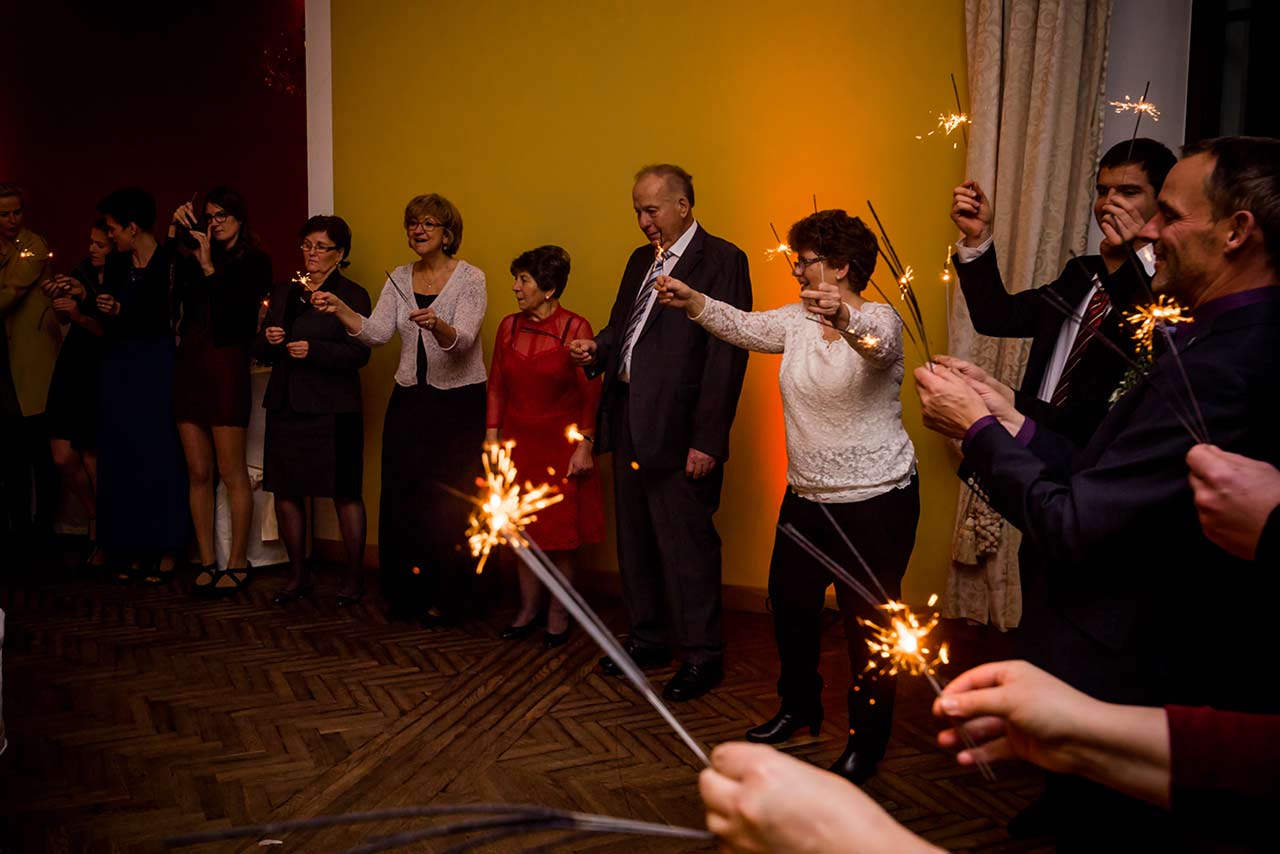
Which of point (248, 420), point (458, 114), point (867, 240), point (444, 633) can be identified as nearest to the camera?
point (867, 240)

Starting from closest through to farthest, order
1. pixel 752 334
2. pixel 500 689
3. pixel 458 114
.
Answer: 1. pixel 752 334
2. pixel 500 689
3. pixel 458 114

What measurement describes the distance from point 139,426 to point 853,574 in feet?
12.8

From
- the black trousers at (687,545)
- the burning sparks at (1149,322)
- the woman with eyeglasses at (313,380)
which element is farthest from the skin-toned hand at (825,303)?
the woman with eyeglasses at (313,380)

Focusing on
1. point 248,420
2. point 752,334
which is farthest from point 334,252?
point 752,334

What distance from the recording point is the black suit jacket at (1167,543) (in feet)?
4.92

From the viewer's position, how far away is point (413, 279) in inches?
178

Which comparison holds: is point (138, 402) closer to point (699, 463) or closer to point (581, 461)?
point (581, 461)

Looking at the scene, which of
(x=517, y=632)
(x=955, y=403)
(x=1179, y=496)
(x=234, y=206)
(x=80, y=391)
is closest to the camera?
(x=1179, y=496)

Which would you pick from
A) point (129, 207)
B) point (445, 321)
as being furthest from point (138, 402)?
point (445, 321)

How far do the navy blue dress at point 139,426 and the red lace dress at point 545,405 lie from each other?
1.97 metres

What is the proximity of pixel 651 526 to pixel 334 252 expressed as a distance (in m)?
2.10

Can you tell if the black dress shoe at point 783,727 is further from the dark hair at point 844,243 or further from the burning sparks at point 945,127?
the burning sparks at point 945,127

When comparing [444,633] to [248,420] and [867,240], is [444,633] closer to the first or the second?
[248,420]

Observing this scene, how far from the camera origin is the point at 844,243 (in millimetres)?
2898
